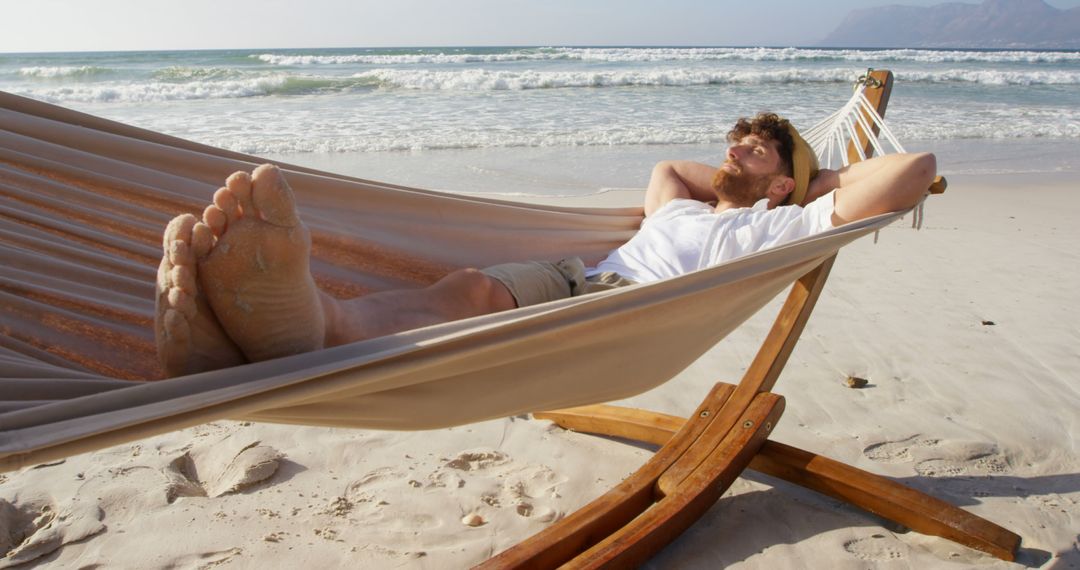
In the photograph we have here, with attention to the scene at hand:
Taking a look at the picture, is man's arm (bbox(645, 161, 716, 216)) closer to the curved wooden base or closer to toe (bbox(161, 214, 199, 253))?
the curved wooden base

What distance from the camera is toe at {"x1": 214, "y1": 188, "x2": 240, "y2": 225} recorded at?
103 cm

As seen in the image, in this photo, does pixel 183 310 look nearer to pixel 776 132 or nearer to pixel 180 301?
pixel 180 301

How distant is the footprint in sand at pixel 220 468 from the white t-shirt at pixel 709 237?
0.88m

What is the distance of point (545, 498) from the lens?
6.06 feet

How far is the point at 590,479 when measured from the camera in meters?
1.94

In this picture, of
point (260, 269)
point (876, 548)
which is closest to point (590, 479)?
point (876, 548)

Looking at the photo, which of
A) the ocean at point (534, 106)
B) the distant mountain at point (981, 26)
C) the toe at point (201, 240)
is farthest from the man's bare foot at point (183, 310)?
the distant mountain at point (981, 26)

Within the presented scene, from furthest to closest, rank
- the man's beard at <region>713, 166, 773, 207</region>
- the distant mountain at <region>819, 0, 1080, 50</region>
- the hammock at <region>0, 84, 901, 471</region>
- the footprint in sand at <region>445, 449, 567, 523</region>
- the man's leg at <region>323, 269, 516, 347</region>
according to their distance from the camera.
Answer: the distant mountain at <region>819, 0, 1080, 50</region>
the man's beard at <region>713, 166, 773, 207</region>
the footprint in sand at <region>445, 449, 567, 523</region>
the man's leg at <region>323, 269, 516, 347</region>
the hammock at <region>0, 84, 901, 471</region>

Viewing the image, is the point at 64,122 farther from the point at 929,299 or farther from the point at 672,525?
the point at 929,299

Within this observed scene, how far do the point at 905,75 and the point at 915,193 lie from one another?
13.0 meters

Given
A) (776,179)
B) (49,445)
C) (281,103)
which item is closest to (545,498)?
(776,179)

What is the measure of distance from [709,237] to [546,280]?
454mm

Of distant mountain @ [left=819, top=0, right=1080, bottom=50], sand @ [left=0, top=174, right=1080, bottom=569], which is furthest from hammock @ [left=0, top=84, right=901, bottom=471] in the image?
distant mountain @ [left=819, top=0, right=1080, bottom=50]

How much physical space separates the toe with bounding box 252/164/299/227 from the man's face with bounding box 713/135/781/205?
130 centimetres
